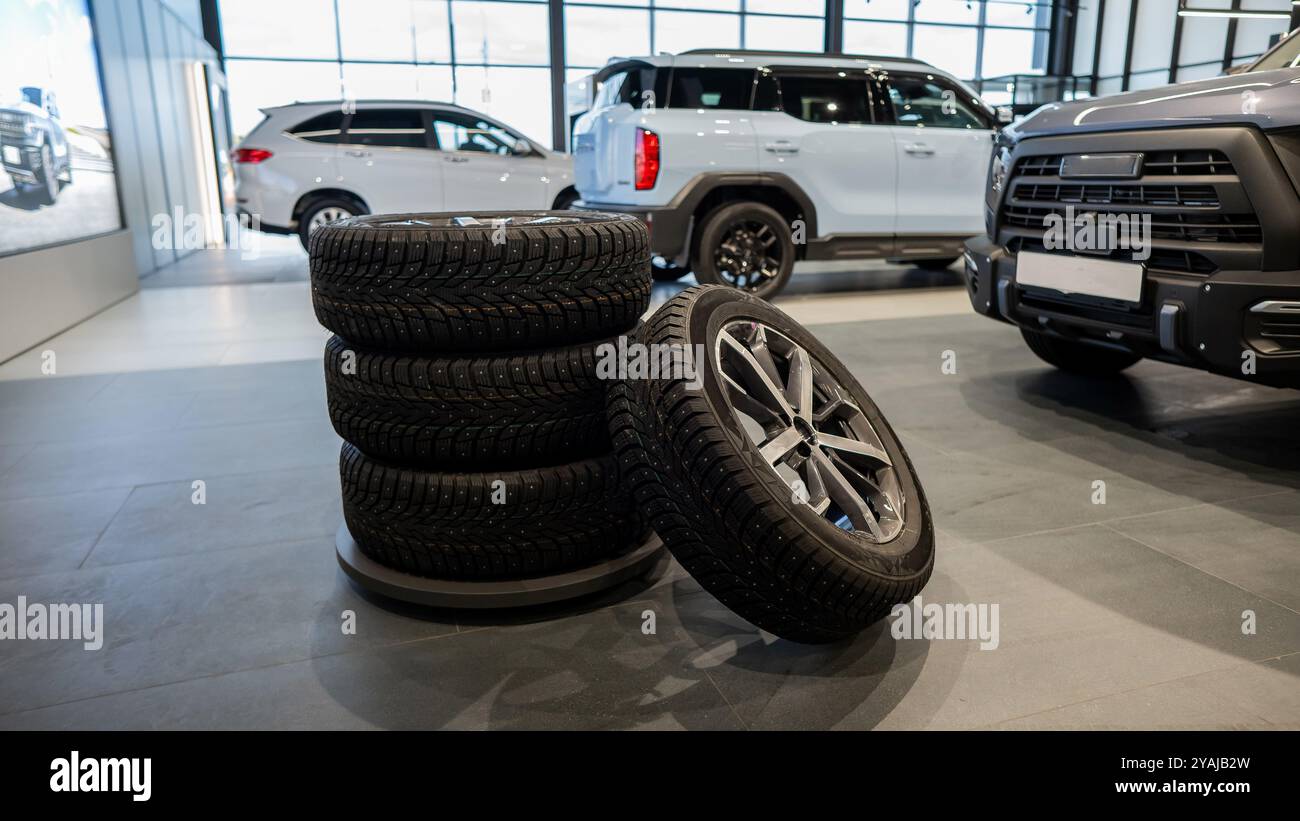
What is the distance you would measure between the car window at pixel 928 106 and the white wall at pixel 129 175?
20.5ft

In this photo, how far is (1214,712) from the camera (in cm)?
178

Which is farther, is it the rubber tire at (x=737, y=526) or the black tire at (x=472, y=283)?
the black tire at (x=472, y=283)

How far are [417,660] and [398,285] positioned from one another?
854mm

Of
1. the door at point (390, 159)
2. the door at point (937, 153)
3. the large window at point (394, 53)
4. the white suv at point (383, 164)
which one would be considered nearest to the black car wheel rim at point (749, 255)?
the door at point (937, 153)

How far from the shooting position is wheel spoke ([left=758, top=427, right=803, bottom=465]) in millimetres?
2072

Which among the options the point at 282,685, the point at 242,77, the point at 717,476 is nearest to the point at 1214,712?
the point at 717,476

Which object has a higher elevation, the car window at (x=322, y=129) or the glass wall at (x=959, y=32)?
the glass wall at (x=959, y=32)

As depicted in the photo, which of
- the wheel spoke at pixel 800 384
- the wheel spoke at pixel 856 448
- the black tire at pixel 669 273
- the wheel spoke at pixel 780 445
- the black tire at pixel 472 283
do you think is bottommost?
the black tire at pixel 669 273

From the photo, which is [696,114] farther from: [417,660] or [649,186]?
[417,660]

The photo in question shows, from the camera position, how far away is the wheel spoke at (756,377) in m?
2.22

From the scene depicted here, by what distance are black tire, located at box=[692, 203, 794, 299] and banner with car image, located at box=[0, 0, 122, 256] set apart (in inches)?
178

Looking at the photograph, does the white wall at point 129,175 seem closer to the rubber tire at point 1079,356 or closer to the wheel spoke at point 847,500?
the wheel spoke at point 847,500

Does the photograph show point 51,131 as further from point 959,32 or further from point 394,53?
point 959,32
